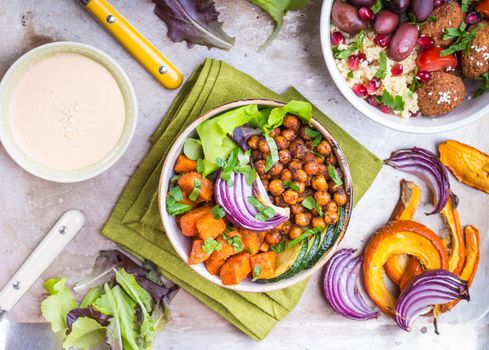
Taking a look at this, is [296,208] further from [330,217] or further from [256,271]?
[256,271]

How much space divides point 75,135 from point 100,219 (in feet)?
0.97

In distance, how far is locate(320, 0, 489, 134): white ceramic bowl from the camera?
5.72ft

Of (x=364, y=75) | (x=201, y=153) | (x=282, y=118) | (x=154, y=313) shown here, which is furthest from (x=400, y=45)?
(x=154, y=313)

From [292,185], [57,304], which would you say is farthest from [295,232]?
[57,304]

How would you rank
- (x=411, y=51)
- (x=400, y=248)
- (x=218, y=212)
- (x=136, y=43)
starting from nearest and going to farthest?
(x=218, y=212) < (x=411, y=51) < (x=136, y=43) < (x=400, y=248)

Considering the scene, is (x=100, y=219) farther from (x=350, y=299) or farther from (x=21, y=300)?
(x=350, y=299)

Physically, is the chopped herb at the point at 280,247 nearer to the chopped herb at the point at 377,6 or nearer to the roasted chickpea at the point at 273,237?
the roasted chickpea at the point at 273,237

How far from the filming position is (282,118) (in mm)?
1697

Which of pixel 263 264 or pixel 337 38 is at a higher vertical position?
pixel 337 38

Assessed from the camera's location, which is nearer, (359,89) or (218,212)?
(218,212)

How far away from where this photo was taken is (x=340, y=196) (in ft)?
5.63

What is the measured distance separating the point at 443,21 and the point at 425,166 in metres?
0.49

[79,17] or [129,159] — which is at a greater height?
[79,17]

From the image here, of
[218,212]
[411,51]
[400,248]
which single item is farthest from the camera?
[400,248]
